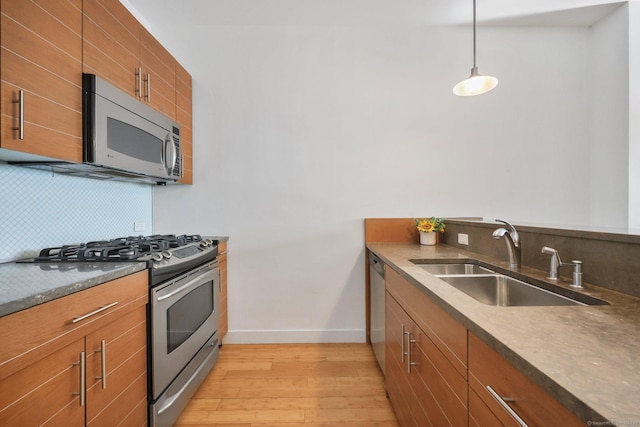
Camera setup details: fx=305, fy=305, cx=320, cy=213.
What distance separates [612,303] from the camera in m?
0.92

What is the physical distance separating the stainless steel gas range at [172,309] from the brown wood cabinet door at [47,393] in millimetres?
418

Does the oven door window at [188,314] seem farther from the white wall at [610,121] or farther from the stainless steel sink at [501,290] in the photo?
the white wall at [610,121]

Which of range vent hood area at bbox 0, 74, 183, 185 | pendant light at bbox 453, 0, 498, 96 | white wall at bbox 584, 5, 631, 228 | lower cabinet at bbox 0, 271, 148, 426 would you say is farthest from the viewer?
white wall at bbox 584, 5, 631, 228

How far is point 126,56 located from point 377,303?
7.22ft

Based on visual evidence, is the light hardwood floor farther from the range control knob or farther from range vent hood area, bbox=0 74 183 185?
range vent hood area, bbox=0 74 183 185

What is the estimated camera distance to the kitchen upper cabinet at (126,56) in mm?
1450

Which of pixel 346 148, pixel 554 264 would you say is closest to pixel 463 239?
pixel 554 264

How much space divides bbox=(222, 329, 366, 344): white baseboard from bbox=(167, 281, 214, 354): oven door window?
59 cm

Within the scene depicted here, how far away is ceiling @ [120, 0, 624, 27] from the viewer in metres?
2.32

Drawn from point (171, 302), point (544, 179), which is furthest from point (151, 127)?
point (544, 179)

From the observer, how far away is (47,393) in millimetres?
906

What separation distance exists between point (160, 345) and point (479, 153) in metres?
2.72

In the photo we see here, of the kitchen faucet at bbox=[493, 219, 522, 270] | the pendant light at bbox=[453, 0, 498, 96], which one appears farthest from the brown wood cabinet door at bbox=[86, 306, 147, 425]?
the pendant light at bbox=[453, 0, 498, 96]

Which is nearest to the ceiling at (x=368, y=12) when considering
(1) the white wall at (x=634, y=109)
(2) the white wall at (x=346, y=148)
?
(2) the white wall at (x=346, y=148)
